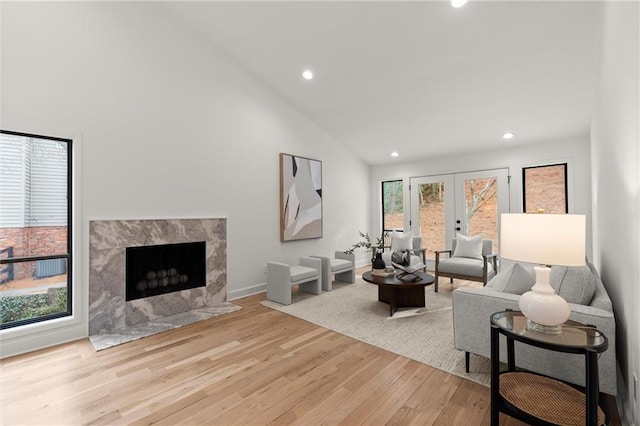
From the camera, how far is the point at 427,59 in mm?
3584

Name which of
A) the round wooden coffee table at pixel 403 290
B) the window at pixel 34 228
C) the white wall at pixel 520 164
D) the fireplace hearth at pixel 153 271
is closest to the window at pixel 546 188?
the white wall at pixel 520 164

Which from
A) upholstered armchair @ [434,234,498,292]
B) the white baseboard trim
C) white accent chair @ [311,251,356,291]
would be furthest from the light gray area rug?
the white baseboard trim

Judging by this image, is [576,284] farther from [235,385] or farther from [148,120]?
[148,120]

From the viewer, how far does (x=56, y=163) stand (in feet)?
9.61

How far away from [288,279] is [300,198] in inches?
68.6

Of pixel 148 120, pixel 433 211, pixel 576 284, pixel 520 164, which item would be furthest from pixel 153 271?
pixel 520 164

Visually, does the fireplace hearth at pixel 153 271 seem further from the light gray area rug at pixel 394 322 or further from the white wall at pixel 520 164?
the white wall at pixel 520 164

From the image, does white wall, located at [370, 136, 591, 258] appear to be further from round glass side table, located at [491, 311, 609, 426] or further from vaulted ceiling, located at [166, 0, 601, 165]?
round glass side table, located at [491, 311, 609, 426]

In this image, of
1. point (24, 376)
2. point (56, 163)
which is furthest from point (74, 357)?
point (56, 163)

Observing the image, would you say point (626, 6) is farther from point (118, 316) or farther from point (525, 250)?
point (118, 316)

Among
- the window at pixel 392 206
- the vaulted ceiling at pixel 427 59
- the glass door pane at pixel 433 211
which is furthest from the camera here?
the window at pixel 392 206

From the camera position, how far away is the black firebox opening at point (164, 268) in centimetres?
336

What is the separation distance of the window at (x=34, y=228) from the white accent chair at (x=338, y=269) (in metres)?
3.10

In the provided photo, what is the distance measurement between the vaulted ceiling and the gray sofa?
2458 millimetres
